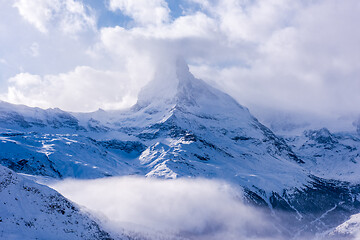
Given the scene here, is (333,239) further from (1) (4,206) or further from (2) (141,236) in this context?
(1) (4,206)

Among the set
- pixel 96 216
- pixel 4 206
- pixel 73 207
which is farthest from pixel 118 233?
pixel 4 206

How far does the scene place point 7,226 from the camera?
66.4m

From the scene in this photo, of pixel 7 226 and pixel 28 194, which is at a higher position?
pixel 28 194

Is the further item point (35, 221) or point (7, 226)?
point (35, 221)

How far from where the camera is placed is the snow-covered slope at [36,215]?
225 ft

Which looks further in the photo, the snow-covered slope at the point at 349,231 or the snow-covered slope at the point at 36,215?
the snow-covered slope at the point at 349,231

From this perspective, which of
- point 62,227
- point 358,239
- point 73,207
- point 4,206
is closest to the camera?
point 4,206

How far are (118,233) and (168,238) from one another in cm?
8060

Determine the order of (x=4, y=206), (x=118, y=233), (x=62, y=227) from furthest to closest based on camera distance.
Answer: (x=118, y=233) → (x=62, y=227) → (x=4, y=206)

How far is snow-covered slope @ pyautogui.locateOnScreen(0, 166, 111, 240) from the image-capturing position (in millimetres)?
68562

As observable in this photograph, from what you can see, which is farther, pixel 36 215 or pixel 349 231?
pixel 349 231

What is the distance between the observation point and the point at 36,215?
76312mm

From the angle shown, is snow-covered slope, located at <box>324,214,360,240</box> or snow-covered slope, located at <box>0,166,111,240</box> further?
snow-covered slope, located at <box>324,214,360,240</box>

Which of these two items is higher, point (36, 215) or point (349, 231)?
point (349, 231)
